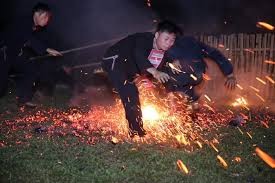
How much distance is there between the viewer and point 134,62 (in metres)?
7.25

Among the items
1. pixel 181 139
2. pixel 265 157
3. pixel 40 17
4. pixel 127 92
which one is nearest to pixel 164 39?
pixel 127 92

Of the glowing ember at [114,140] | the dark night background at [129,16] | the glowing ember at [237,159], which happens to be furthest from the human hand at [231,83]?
the dark night background at [129,16]

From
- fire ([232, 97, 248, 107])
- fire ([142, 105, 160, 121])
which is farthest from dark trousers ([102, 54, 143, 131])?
fire ([232, 97, 248, 107])

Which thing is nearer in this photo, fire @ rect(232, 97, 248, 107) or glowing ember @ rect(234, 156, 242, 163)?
glowing ember @ rect(234, 156, 242, 163)

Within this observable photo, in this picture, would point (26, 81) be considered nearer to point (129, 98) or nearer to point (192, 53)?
point (129, 98)

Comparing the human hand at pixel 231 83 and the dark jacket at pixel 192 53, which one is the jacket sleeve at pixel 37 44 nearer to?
the dark jacket at pixel 192 53

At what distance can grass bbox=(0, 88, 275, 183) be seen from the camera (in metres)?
5.63

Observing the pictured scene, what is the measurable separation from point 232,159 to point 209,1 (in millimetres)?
8918

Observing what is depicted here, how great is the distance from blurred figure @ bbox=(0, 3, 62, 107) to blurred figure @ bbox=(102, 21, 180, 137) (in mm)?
2464

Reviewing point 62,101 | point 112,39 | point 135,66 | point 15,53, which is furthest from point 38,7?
point 112,39

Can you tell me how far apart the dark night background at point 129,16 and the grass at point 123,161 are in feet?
21.6

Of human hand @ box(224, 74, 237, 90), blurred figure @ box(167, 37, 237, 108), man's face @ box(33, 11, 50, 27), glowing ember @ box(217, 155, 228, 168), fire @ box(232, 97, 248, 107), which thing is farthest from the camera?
fire @ box(232, 97, 248, 107)

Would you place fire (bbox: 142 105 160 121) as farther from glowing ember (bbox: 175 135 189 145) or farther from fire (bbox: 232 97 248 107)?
fire (bbox: 232 97 248 107)

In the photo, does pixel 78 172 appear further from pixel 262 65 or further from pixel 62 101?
pixel 262 65
